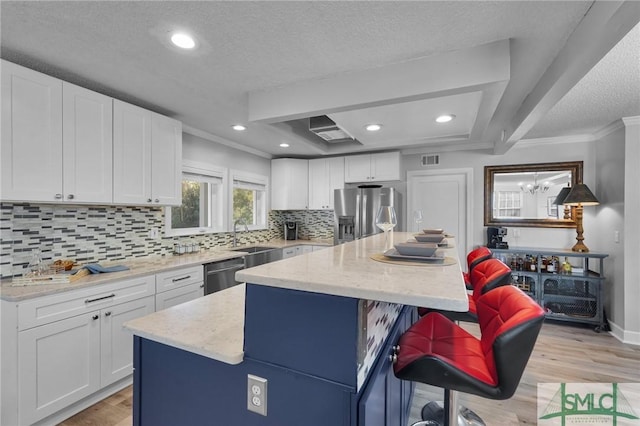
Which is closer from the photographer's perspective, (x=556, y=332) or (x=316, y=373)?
(x=316, y=373)

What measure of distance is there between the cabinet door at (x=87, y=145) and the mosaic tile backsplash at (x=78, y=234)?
34 centimetres

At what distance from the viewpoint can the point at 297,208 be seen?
16.4 feet

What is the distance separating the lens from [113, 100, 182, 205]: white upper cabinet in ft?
8.15

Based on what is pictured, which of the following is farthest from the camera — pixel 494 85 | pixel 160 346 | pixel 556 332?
pixel 556 332

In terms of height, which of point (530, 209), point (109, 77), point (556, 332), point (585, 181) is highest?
point (109, 77)

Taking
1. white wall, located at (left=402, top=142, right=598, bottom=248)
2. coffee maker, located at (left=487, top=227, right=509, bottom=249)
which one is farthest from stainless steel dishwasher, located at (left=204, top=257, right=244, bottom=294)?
coffee maker, located at (left=487, top=227, right=509, bottom=249)

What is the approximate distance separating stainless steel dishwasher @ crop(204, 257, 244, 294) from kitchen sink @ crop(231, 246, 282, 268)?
0.18 metres

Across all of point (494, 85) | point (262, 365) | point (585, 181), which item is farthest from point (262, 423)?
point (585, 181)

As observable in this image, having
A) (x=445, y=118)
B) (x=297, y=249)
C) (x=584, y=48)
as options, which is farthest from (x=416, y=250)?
(x=297, y=249)

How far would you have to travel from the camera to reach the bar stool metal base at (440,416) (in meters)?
1.86

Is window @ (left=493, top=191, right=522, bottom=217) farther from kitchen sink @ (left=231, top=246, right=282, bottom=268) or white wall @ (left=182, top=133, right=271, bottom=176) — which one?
white wall @ (left=182, top=133, right=271, bottom=176)

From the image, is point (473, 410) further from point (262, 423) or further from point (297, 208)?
point (297, 208)

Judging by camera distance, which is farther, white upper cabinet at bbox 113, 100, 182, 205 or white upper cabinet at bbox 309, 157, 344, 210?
white upper cabinet at bbox 309, 157, 344, 210

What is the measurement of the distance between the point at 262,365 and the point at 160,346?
488 millimetres
